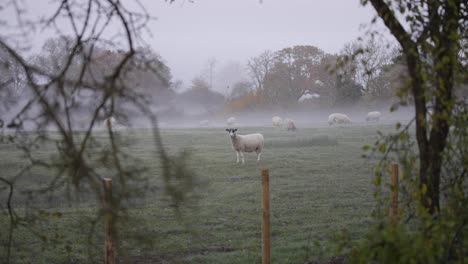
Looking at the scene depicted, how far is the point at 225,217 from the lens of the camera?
12.1 meters

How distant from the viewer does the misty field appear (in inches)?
331

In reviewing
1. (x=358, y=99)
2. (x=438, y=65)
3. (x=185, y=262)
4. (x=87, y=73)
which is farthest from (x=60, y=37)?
(x=358, y=99)

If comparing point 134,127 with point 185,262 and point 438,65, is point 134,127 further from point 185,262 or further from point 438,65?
point 185,262

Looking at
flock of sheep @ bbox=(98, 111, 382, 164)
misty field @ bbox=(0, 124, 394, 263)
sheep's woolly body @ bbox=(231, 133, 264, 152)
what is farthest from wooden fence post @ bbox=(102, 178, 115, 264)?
sheep's woolly body @ bbox=(231, 133, 264, 152)

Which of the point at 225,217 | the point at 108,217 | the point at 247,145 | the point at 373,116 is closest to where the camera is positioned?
the point at 108,217

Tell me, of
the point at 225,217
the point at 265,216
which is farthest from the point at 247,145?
the point at 265,216

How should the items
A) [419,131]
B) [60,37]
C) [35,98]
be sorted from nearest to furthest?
[35,98]
[60,37]
[419,131]

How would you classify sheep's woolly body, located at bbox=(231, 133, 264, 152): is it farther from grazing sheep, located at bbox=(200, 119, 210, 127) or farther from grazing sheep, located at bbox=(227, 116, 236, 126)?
grazing sheep, located at bbox=(227, 116, 236, 126)

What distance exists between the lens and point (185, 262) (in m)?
8.62

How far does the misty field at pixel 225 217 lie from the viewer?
8.41 metres

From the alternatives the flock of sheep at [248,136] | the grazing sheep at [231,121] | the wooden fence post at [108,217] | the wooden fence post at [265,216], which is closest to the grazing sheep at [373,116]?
the flock of sheep at [248,136]

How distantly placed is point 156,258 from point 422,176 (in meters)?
5.17

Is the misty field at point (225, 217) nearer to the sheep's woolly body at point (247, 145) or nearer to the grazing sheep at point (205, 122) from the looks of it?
the sheep's woolly body at point (247, 145)

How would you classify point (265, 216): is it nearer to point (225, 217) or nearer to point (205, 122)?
point (225, 217)
